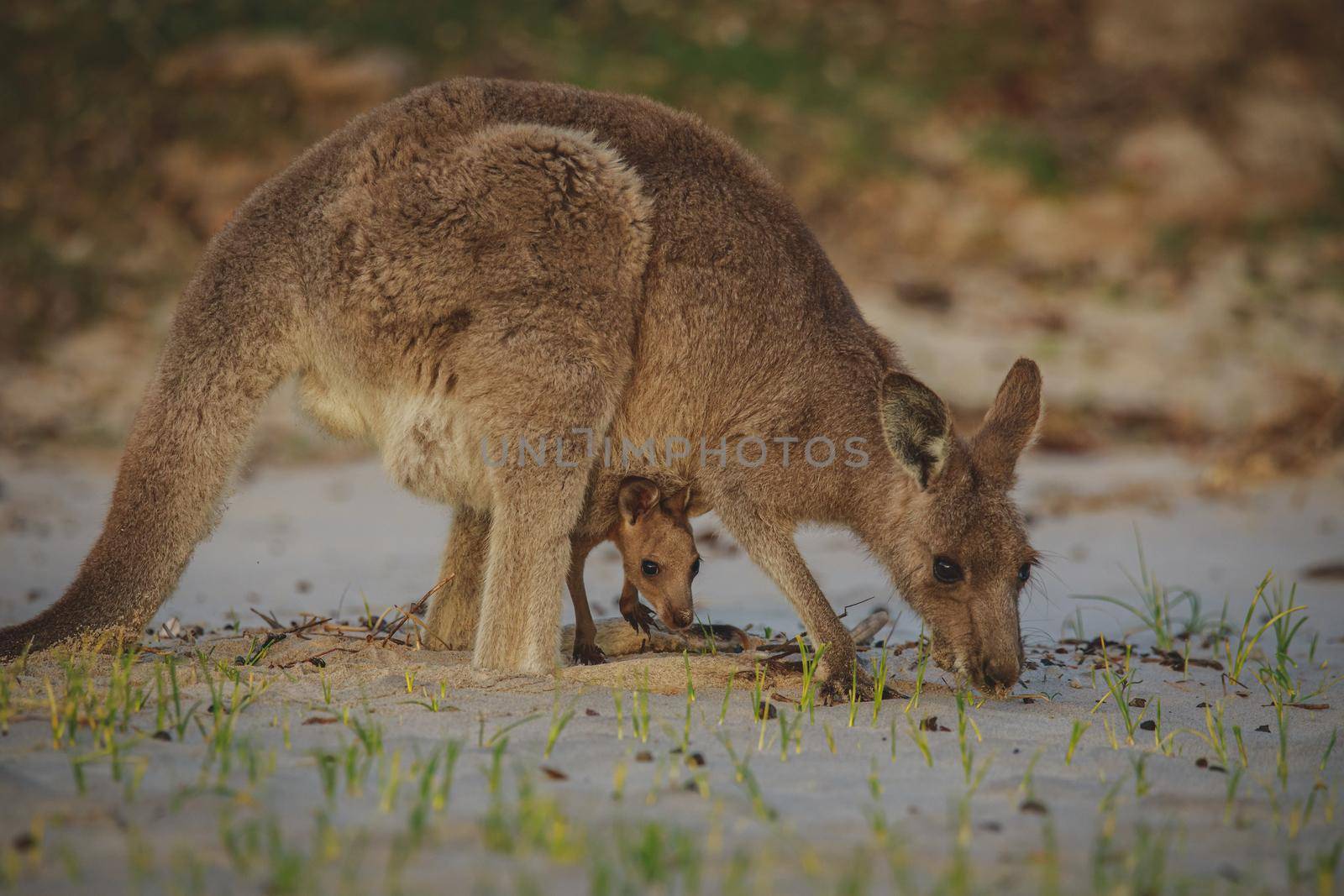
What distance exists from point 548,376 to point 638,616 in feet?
3.52

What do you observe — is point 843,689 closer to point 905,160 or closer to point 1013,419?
point 1013,419

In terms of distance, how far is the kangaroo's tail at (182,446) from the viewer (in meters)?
3.80

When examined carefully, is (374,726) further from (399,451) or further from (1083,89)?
(1083,89)

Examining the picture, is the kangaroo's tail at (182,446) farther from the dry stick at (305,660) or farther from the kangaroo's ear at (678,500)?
the kangaroo's ear at (678,500)

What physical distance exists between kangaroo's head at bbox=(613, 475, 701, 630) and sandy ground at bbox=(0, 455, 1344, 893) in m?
0.20

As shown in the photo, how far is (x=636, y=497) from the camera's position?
466 centimetres

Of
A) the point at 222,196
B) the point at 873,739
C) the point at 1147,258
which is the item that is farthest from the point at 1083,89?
the point at 873,739

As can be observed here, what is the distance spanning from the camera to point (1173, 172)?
11.8 metres

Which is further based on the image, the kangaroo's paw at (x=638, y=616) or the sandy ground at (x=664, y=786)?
the kangaroo's paw at (x=638, y=616)

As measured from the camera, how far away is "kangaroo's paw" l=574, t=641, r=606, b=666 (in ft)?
15.1

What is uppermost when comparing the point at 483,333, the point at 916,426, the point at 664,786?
the point at 483,333

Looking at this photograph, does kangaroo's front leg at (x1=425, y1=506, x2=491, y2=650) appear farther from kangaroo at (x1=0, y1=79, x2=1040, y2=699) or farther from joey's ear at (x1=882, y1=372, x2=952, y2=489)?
joey's ear at (x1=882, y1=372, x2=952, y2=489)

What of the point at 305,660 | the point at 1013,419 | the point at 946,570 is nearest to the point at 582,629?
the point at 305,660

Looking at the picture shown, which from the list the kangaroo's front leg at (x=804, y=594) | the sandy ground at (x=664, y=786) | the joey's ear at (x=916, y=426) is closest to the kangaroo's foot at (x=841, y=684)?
the kangaroo's front leg at (x=804, y=594)
